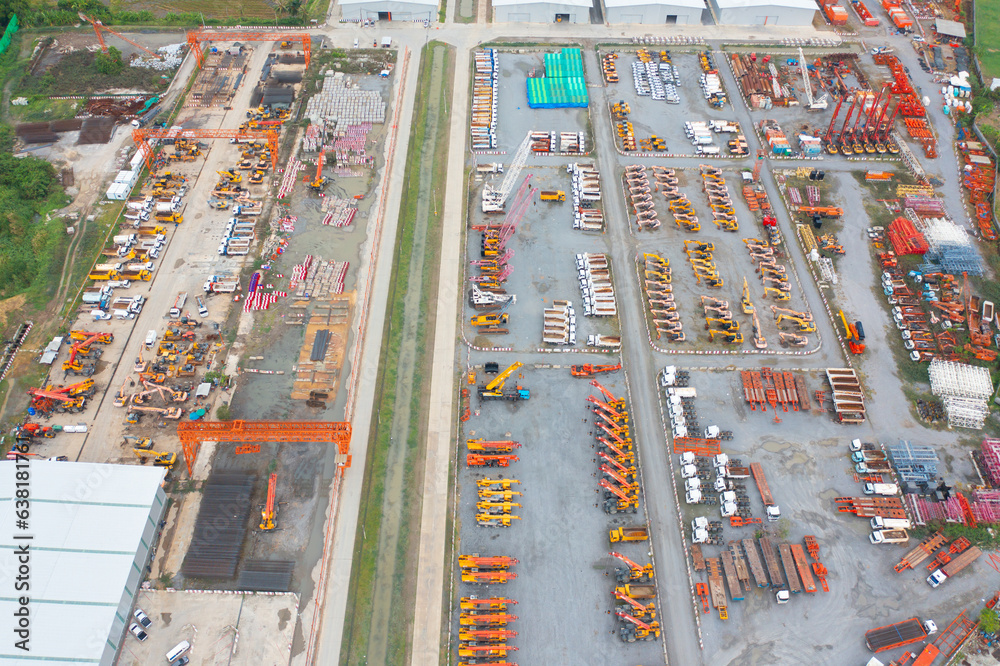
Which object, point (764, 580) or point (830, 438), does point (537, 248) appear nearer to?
point (830, 438)

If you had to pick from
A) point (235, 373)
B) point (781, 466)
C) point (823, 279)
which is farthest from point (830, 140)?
point (235, 373)

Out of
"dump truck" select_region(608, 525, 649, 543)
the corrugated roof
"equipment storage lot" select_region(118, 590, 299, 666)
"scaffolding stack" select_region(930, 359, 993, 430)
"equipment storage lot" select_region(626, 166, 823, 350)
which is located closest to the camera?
"equipment storage lot" select_region(118, 590, 299, 666)

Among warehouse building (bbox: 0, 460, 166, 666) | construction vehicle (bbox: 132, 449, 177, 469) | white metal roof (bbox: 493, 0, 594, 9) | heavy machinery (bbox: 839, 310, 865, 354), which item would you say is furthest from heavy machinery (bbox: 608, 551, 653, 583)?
white metal roof (bbox: 493, 0, 594, 9)

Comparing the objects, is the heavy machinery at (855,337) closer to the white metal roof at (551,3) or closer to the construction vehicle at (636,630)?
the construction vehicle at (636,630)

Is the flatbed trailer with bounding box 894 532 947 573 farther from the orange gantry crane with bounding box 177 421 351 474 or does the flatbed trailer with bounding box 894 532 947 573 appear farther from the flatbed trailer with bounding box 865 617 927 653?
the orange gantry crane with bounding box 177 421 351 474

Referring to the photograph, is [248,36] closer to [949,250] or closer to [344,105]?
[344,105]

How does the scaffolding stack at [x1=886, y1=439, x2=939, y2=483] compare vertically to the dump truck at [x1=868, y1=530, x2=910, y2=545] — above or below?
above
